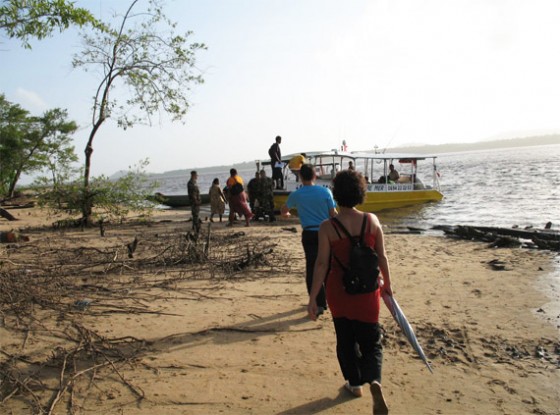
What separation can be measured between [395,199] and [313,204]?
16.4 metres

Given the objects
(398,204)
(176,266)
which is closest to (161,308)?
(176,266)

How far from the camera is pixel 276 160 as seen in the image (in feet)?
55.6

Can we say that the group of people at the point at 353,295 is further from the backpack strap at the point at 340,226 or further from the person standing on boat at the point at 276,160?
the person standing on boat at the point at 276,160

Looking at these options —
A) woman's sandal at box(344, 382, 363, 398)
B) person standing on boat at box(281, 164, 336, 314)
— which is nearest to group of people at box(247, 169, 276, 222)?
person standing on boat at box(281, 164, 336, 314)

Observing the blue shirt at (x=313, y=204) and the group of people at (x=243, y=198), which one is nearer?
the blue shirt at (x=313, y=204)

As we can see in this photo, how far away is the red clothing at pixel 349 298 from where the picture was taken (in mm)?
3236

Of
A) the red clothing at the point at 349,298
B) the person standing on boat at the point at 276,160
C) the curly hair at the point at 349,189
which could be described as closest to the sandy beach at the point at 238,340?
the red clothing at the point at 349,298

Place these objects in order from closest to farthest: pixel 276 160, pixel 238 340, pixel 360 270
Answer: pixel 360 270 → pixel 238 340 → pixel 276 160

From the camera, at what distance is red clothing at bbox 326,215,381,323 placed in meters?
3.24

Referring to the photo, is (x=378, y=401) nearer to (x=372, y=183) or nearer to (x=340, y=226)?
(x=340, y=226)

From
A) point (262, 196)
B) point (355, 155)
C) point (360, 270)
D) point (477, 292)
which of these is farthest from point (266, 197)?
point (360, 270)

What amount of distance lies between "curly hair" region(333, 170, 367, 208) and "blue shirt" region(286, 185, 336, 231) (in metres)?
1.47

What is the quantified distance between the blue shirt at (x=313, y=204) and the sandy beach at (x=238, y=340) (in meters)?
1.18


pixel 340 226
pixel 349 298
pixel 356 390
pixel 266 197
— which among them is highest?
pixel 340 226
